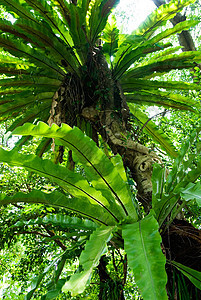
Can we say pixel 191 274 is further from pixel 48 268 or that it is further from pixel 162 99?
pixel 162 99

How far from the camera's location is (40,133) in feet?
3.33

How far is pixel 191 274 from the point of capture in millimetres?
1092

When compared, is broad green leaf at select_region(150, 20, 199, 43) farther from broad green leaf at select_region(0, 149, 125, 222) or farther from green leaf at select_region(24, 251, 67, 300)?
green leaf at select_region(24, 251, 67, 300)

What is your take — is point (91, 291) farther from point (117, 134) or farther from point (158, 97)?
point (158, 97)

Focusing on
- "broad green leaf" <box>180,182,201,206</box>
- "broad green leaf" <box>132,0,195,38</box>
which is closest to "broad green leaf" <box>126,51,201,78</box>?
"broad green leaf" <box>132,0,195,38</box>

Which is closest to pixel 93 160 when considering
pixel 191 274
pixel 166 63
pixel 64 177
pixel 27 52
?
pixel 64 177

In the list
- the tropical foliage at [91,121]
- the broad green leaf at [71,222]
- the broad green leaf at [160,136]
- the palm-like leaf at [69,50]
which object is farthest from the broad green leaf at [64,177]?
the broad green leaf at [160,136]

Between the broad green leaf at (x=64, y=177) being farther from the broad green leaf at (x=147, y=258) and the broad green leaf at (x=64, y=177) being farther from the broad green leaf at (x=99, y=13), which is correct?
the broad green leaf at (x=99, y=13)

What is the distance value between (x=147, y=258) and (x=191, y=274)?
37 cm

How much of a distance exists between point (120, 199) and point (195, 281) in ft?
1.52

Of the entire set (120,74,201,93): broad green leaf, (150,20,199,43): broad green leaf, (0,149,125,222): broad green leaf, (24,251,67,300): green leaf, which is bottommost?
(24,251,67,300): green leaf

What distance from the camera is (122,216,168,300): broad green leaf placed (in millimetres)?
776

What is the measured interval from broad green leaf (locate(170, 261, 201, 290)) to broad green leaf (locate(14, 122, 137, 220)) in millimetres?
287

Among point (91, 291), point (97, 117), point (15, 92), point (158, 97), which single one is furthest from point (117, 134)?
point (91, 291)
